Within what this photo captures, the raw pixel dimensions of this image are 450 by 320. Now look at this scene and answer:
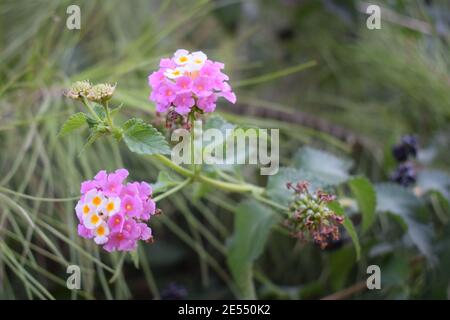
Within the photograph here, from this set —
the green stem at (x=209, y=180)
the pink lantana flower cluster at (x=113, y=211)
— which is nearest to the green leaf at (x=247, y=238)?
the green stem at (x=209, y=180)

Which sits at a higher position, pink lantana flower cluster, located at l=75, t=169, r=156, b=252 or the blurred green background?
the blurred green background

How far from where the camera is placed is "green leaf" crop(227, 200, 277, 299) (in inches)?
24.1

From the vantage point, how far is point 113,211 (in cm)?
43

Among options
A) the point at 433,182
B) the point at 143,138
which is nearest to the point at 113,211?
the point at 143,138

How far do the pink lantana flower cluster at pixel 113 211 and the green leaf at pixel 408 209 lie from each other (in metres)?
0.30

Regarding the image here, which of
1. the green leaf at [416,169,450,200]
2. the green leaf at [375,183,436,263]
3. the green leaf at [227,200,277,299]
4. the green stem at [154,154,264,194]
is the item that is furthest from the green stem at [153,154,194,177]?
the green leaf at [416,169,450,200]

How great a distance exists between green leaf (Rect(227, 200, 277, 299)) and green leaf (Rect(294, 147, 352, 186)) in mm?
66

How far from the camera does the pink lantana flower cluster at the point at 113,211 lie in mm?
431

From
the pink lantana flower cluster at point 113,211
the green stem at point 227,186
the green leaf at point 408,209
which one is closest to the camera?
the pink lantana flower cluster at point 113,211

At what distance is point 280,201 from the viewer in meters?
0.55

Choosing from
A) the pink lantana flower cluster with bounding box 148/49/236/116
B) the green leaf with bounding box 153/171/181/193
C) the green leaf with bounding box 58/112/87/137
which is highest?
the pink lantana flower cluster with bounding box 148/49/236/116

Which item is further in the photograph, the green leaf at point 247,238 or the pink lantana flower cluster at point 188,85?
the green leaf at point 247,238

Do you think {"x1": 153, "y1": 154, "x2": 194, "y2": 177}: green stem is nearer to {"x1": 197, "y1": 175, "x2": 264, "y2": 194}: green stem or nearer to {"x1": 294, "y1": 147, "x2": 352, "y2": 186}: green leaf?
{"x1": 197, "y1": 175, "x2": 264, "y2": 194}: green stem

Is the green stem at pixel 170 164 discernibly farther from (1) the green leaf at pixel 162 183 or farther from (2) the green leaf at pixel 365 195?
(2) the green leaf at pixel 365 195
